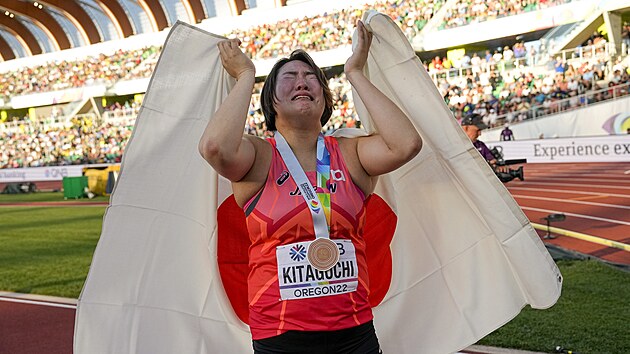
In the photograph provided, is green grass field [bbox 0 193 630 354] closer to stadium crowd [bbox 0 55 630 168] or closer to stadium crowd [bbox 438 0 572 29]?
stadium crowd [bbox 0 55 630 168]

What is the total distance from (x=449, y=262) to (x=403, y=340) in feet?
1.27

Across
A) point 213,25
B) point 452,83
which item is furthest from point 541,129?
point 213,25

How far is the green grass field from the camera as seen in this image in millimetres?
5688

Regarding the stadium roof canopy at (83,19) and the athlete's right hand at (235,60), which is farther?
the stadium roof canopy at (83,19)

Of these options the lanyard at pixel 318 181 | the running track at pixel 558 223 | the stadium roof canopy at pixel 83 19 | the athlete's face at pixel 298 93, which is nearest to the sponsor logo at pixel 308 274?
the lanyard at pixel 318 181

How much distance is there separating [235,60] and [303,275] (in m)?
0.82

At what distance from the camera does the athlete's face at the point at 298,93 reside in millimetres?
2549

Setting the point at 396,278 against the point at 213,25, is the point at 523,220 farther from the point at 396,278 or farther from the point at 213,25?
Answer: the point at 213,25

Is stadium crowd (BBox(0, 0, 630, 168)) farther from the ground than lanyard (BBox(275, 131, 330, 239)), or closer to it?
closer to it

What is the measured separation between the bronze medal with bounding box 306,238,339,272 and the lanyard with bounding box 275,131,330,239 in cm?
2

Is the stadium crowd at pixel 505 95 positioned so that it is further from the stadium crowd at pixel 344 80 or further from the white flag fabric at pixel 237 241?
the white flag fabric at pixel 237 241

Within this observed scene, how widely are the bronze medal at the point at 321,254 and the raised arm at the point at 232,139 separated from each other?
35cm

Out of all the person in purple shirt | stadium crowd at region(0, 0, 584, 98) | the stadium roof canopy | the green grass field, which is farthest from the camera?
the stadium roof canopy

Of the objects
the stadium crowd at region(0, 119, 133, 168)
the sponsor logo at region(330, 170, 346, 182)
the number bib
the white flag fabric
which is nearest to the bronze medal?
the number bib
